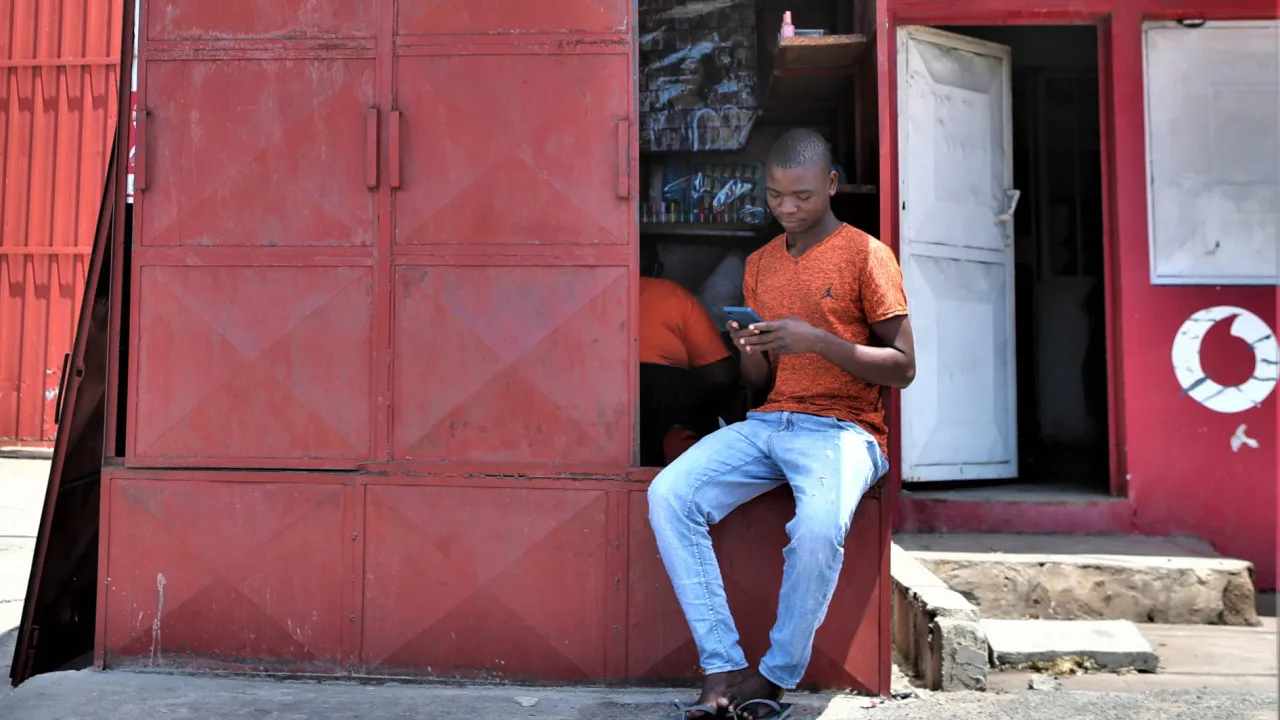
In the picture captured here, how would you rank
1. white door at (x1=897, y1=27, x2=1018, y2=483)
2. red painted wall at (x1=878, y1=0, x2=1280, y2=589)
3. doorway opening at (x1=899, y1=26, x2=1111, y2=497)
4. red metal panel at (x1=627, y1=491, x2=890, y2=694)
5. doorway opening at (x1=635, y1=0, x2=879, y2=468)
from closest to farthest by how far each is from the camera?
red metal panel at (x1=627, y1=491, x2=890, y2=694) → doorway opening at (x1=635, y1=0, x2=879, y2=468) → red painted wall at (x1=878, y1=0, x2=1280, y2=589) → white door at (x1=897, y1=27, x2=1018, y2=483) → doorway opening at (x1=899, y1=26, x2=1111, y2=497)

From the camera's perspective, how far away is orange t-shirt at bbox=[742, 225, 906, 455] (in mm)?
2848

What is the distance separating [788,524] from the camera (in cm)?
272

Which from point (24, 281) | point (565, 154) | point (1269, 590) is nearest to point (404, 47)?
point (565, 154)

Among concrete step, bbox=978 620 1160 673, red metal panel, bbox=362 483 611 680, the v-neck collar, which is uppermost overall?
the v-neck collar

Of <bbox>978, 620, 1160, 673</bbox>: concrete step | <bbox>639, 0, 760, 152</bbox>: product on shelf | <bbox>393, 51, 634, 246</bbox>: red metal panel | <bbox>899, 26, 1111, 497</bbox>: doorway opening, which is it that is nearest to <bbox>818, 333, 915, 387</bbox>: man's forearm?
<bbox>393, 51, 634, 246</bbox>: red metal panel

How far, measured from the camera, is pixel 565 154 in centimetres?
319

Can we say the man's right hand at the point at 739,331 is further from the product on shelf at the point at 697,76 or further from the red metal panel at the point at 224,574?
the product on shelf at the point at 697,76

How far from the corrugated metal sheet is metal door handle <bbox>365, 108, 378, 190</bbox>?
642 centimetres

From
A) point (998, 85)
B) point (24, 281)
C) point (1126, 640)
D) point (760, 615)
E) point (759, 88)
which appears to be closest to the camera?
→ point (760, 615)

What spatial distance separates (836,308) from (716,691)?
1.21 m

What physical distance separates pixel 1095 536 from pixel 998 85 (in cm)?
248

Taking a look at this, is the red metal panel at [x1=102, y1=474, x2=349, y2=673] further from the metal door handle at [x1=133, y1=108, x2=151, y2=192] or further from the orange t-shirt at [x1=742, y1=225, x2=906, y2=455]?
the orange t-shirt at [x1=742, y1=225, x2=906, y2=455]

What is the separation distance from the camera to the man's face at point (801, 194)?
2.95 m

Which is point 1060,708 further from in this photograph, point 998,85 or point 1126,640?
point 998,85
